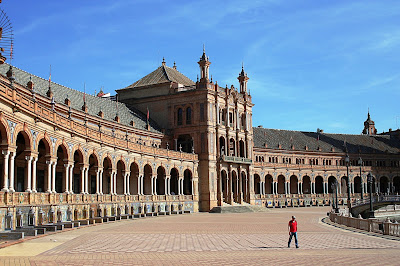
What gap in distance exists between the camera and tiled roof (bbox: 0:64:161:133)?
5412 centimetres

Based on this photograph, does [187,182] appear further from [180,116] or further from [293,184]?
[293,184]

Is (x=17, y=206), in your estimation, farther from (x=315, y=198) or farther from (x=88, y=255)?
(x=315, y=198)

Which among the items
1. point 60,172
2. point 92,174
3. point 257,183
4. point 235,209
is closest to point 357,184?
point 257,183

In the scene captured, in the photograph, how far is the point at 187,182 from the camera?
79.9m

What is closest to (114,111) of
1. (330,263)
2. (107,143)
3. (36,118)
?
(107,143)

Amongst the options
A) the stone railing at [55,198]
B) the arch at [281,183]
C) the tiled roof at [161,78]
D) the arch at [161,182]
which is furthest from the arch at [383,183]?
the stone railing at [55,198]

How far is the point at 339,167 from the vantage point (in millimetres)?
114188

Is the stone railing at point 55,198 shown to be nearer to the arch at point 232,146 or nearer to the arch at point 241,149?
the arch at point 232,146

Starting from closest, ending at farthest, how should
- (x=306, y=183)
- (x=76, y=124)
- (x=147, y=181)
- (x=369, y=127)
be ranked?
(x=76, y=124) → (x=147, y=181) → (x=306, y=183) → (x=369, y=127)

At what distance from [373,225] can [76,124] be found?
24.0 m

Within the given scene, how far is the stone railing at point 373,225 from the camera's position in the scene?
1258 inches

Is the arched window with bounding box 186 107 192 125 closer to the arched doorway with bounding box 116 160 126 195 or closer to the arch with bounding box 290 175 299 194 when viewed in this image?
the arched doorway with bounding box 116 160 126 195

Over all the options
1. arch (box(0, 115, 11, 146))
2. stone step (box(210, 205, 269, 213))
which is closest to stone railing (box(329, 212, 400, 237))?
arch (box(0, 115, 11, 146))

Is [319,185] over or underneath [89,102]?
underneath
